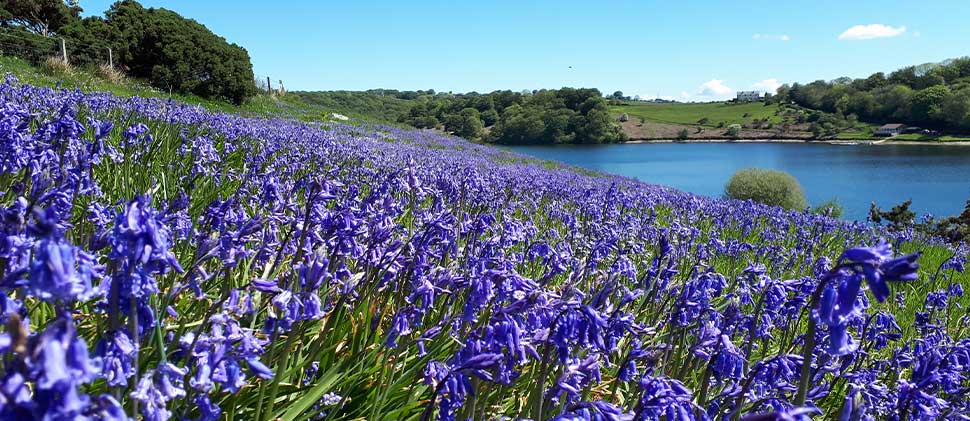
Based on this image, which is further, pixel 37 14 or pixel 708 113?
pixel 708 113

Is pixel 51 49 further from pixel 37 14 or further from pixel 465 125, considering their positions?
pixel 465 125

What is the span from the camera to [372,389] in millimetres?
2924

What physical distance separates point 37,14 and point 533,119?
3030 inches

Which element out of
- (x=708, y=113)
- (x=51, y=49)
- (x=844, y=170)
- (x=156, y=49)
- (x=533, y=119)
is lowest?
(x=844, y=170)

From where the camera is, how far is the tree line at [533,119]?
337 feet

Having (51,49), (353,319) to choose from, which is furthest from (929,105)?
(353,319)

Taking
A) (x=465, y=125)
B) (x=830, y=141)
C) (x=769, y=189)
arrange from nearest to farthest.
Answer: (x=769, y=189) < (x=830, y=141) < (x=465, y=125)

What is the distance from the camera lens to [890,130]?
107m

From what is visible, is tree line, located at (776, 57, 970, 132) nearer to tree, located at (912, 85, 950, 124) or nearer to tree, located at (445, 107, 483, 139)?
tree, located at (912, 85, 950, 124)

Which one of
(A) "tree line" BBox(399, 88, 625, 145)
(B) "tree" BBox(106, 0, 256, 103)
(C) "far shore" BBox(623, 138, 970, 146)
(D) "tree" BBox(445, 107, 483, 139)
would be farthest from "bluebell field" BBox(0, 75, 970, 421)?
(C) "far shore" BBox(623, 138, 970, 146)

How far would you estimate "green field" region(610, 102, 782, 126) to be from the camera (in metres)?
130

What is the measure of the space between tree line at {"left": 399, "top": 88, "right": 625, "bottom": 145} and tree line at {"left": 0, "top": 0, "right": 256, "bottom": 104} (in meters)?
70.1

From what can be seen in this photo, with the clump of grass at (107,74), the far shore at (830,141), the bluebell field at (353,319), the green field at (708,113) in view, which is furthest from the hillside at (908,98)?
the bluebell field at (353,319)

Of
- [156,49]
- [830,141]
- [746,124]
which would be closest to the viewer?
[156,49]
